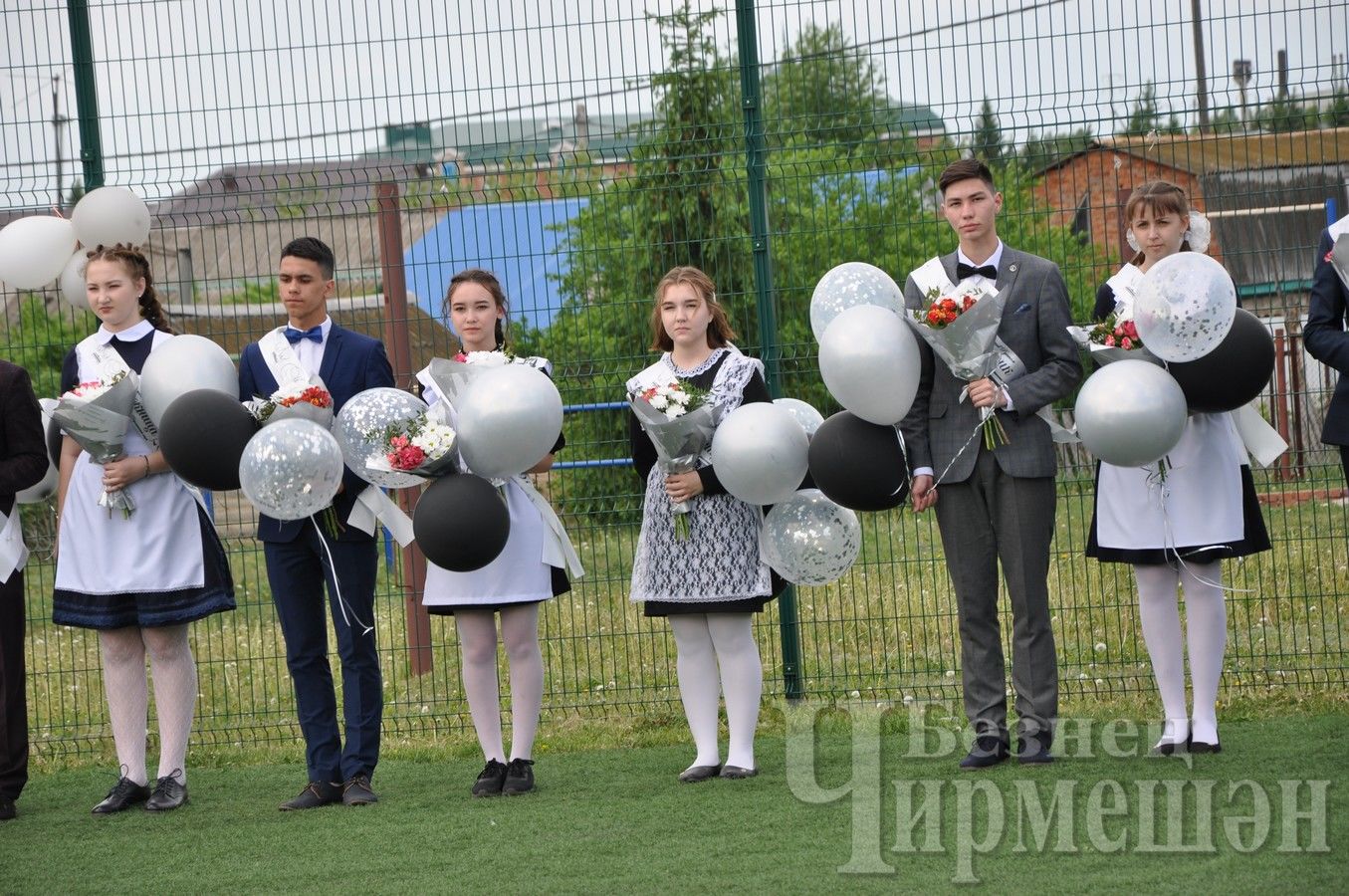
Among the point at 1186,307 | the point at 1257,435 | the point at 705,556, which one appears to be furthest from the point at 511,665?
the point at 1257,435

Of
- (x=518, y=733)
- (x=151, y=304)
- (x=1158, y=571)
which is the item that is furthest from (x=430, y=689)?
(x=1158, y=571)

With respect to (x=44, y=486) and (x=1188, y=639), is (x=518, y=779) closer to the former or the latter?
(x=44, y=486)

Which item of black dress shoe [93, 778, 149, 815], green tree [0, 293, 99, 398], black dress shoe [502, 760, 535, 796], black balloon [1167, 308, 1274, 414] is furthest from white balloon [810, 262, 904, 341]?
green tree [0, 293, 99, 398]

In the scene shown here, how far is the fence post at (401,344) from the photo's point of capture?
6215 mm

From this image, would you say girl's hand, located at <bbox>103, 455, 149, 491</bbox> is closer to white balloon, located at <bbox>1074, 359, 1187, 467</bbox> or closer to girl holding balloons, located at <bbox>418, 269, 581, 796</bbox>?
girl holding balloons, located at <bbox>418, 269, 581, 796</bbox>

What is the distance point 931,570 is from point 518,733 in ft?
6.19

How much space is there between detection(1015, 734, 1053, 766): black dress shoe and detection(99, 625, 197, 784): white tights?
271 cm

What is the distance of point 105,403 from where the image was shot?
4.84 metres

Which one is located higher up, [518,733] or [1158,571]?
[1158,571]

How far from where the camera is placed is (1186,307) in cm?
426

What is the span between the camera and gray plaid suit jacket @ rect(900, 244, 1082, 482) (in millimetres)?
4633

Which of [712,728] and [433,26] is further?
[433,26]

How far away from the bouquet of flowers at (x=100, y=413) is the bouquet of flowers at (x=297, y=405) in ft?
1.50

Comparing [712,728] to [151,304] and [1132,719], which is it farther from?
[151,304]
